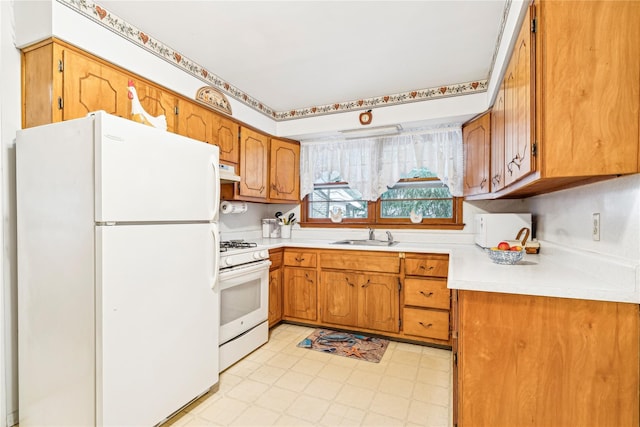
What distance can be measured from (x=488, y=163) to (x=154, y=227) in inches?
100

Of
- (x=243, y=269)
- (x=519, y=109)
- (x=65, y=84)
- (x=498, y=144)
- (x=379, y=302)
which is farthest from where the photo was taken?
(x=379, y=302)


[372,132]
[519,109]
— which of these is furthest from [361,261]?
[519,109]

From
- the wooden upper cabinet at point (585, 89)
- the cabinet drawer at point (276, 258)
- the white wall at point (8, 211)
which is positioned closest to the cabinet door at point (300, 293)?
the cabinet drawer at point (276, 258)

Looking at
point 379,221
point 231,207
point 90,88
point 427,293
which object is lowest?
point 427,293

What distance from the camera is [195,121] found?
2426 millimetres

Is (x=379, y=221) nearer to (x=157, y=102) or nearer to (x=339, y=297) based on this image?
(x=339, y=297)

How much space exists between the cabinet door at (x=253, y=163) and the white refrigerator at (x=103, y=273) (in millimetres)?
1192

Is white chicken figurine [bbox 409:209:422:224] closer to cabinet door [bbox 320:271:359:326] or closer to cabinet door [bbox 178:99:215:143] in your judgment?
cabinet door [bbox 320:271:359:326]

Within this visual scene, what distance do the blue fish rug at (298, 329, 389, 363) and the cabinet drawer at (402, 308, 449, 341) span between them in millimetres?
275

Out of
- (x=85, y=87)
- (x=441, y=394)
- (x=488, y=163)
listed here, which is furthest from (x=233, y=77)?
(x=441, y=394)

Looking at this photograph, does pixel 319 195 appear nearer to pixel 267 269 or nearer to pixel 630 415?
pixel 267 269

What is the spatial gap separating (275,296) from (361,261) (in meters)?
0.94

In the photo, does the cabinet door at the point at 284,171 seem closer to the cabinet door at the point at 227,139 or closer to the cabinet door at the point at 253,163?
the cabinet door at the point at 253,163

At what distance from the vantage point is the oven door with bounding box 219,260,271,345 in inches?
88.7
